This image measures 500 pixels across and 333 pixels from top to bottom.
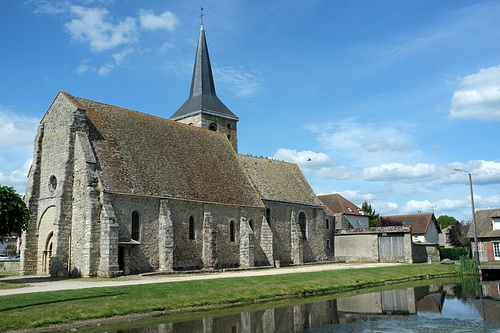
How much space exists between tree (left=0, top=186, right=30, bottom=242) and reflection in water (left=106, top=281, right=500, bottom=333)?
42.0ft

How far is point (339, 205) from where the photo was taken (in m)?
58.3

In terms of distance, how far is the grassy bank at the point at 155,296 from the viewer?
15320 mm

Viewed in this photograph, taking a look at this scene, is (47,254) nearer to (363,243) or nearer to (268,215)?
(268,215)

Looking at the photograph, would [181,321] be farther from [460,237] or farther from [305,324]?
[460,237]

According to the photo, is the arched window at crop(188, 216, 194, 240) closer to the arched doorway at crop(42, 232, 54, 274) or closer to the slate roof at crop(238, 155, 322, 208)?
the slate roof at crop(238, 155, 322, 208)

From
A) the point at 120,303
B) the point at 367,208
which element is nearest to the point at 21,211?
the point at 120,303

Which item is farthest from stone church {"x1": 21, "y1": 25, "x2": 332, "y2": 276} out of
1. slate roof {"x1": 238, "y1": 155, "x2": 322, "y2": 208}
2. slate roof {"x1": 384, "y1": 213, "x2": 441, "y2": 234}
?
slate roof {"x1": 384, "y1": 213, "x2": 441, "y2": 234}

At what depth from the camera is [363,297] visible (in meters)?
22.5

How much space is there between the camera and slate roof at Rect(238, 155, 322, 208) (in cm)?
4121

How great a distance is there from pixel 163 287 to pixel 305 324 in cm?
763

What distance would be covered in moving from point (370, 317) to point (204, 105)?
107ft

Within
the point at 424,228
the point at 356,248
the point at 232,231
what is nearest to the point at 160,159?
the point at 232,231

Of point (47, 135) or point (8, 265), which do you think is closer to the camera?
point (47, 135)

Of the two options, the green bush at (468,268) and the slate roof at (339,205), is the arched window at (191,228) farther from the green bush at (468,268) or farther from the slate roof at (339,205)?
the slate roof at (339,205)
